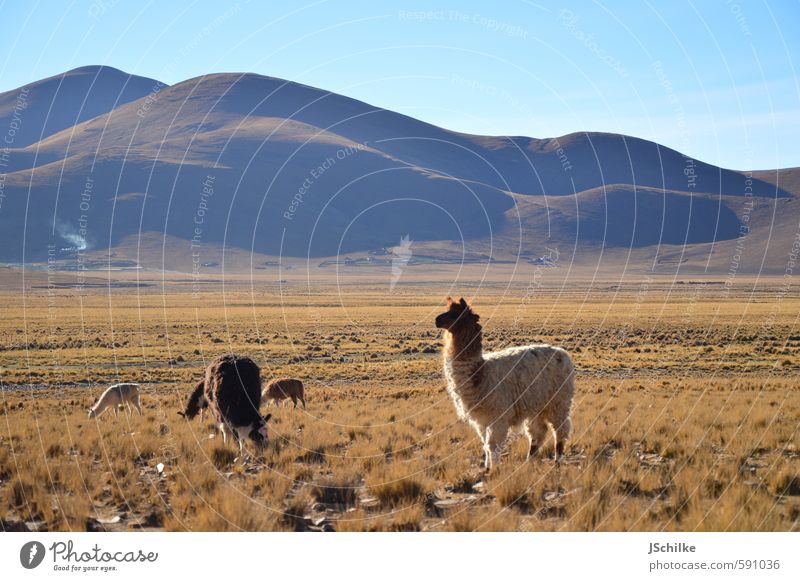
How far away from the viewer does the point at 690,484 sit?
28.2ft

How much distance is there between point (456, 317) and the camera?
32.8ft

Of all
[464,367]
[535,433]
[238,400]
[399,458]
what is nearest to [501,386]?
[464,367]

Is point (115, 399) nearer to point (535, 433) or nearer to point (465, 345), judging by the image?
point (465, 345)

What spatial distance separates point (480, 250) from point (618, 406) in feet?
537

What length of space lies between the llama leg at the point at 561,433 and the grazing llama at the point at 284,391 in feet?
28.9

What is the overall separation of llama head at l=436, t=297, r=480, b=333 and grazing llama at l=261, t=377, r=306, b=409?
861cm

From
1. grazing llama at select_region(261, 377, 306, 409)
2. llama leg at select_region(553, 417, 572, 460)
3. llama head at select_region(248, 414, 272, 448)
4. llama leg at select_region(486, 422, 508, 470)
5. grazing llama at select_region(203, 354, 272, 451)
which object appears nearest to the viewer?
llama leg at select_region(486, 422, 508, 470)

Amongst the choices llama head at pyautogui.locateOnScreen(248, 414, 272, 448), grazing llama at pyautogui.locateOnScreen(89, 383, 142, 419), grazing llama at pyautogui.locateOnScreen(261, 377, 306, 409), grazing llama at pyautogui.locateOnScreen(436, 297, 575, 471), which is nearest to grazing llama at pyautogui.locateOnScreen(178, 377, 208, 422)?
llama head at pyautogui.locateOnScreen(248, 414, 272, 448)

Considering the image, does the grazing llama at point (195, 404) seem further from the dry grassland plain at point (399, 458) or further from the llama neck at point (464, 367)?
the llama neck at point (464, 367)

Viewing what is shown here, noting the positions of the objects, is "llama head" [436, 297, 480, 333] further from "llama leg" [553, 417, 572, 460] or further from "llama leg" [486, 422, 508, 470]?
"llama leg" [553, 417, 572, 460]

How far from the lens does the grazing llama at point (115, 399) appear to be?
16422mm

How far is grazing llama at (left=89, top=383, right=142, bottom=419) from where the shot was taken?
53.9 ft

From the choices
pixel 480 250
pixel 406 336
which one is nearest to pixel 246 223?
pixel 480 250

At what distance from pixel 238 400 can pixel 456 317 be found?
13.6 ft
